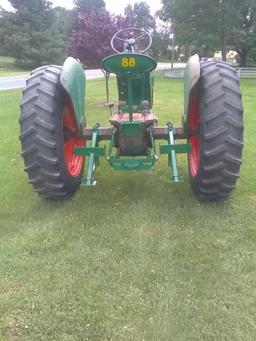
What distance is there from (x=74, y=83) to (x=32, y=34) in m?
40.6

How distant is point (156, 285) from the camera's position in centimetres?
312

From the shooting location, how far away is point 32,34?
139 ft

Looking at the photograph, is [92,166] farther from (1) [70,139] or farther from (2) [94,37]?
(2) [94,37]

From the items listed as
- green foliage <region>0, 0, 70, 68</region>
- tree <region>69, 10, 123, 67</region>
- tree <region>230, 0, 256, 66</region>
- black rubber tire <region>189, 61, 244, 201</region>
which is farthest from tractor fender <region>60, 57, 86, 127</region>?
green foliage <region>0, 0, 70, 68</region>

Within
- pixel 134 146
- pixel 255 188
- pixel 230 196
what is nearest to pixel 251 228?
pixel 230 196

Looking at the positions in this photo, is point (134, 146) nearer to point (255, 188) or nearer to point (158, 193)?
point (158, 193)

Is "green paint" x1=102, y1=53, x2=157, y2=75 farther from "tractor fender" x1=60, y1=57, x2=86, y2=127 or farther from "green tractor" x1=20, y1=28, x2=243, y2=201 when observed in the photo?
"tractor fender" x1=60, y1=57, x2=86, y2=127

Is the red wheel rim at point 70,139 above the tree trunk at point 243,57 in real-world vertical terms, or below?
above

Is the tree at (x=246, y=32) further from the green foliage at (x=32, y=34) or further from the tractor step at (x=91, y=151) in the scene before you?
the tractor step at (x=91, y=151)

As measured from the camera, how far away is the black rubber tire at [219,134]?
4.10 meters

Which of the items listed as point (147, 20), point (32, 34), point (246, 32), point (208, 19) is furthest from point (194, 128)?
point (147, 20)

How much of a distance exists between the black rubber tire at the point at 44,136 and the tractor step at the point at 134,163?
1.59ft

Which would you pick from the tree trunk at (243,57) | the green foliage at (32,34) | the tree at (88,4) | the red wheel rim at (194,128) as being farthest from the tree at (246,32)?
the tree at (88,4)

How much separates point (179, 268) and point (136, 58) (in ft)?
6.31
